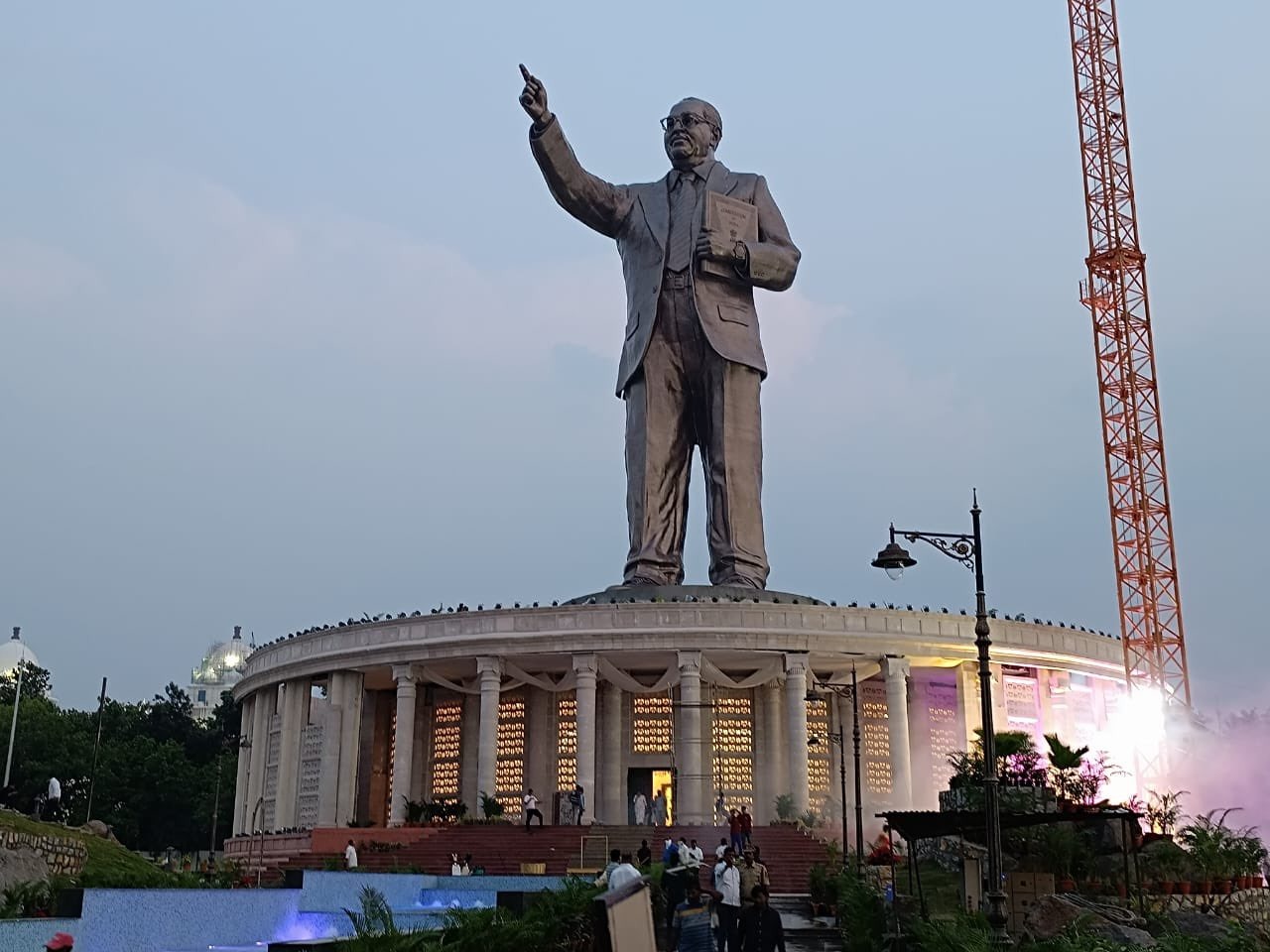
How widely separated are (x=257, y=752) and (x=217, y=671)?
363 feet

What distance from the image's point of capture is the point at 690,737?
129ft

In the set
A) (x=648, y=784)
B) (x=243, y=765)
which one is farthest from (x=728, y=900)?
(x=243, y=765)

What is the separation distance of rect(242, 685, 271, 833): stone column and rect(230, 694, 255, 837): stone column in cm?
26

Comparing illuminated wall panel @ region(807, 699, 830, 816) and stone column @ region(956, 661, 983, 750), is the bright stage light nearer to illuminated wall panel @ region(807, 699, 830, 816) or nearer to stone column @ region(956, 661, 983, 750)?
stone column @ region(956, 661, 983, 750)

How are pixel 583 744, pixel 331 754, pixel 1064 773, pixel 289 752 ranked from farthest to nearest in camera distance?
pixel 289 752, pixel 331 754, pixel 583 744, pixel 1064 773

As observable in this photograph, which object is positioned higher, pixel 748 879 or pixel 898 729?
pixel 898 729

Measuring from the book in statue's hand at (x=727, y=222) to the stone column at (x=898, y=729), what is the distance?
42.5 ft

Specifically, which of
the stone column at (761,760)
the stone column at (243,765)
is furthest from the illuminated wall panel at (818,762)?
the stone column at (243,765)

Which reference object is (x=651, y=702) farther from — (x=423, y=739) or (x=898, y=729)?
(x=423, y=739)

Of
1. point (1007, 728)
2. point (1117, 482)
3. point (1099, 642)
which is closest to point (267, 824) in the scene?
point (1007, 728)

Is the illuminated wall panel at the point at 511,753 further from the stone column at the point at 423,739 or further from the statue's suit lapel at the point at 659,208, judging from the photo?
the statue's suit lapel at the point at 659,208

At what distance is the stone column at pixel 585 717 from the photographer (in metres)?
39.6

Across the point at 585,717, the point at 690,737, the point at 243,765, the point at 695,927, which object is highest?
the point at 585,717

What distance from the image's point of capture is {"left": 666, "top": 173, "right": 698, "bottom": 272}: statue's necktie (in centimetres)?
4309
